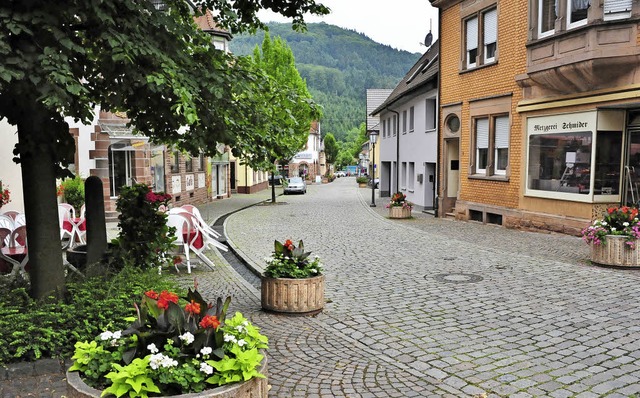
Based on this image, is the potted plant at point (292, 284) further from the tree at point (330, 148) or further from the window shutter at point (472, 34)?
the tree at point (330, 148)

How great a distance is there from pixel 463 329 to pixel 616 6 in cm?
979

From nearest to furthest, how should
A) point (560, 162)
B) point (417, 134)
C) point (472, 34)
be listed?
1. point (560, 162)
2. point (472, 34)
3. point (417, 134)

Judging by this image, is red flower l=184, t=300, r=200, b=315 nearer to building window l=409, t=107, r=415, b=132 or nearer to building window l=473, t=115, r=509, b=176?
building window l=473, t=115, r=509, b=176

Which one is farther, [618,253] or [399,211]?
[399,211]

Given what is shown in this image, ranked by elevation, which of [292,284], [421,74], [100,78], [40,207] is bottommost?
[292,284]

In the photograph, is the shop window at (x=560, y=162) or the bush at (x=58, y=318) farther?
the shop window at (x=560, y=162)

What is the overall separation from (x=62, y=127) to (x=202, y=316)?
10.8 feet

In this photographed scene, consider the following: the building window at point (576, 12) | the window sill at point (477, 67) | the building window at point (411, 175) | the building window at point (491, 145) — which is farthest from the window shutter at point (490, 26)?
the building window at point (411, 175)

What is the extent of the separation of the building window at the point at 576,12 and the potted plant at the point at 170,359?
500 inches

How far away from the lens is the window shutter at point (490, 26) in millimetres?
17172

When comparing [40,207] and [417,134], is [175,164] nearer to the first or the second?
[417,134]

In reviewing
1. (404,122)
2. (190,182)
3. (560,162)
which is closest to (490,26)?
(560,162)

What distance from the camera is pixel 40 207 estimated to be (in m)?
5.35

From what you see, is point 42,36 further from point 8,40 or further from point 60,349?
point 60,349
